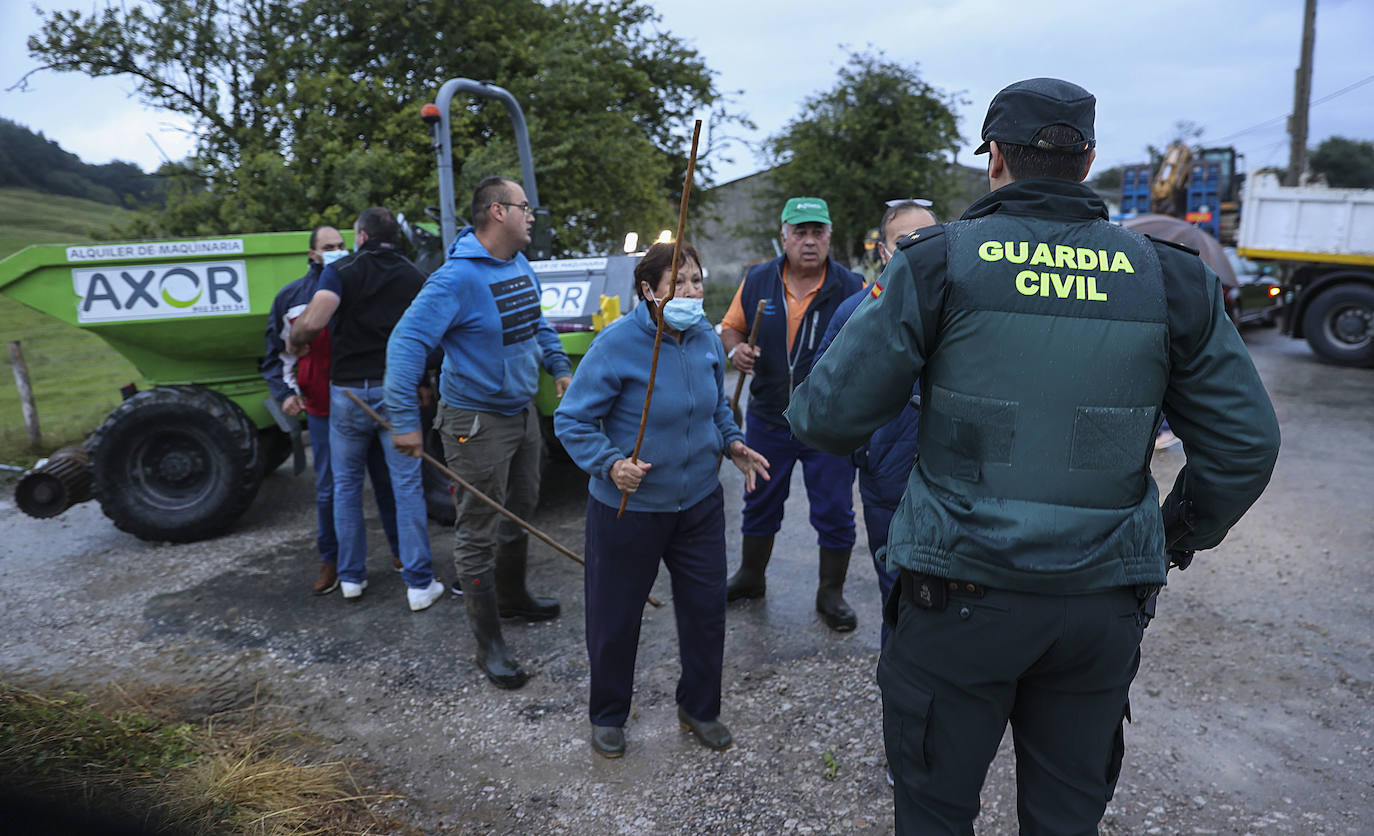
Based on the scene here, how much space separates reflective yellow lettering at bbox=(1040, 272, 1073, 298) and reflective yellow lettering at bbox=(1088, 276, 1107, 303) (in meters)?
0.04

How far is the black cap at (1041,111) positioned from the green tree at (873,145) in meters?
18.5

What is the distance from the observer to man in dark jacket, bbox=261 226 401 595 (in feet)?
15.5

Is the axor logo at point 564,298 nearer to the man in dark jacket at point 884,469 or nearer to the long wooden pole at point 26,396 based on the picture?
the man in dark jacket at point 884,469

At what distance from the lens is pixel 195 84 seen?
41.2 feet

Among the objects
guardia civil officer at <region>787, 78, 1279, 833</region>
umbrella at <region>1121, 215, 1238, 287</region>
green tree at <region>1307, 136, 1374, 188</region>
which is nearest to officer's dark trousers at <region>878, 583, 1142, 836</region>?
guardia civil officer at <region>787, 78, 1279, 833</region>

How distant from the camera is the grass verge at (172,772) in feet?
7.39

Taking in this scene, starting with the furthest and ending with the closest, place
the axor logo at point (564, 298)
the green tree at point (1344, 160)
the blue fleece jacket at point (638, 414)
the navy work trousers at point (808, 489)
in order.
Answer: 1. the green tree at point (1344, 160)
2. the axor logo at point (564, 298)
3. the navy work trousers at point (808, 489)
4. the blue fleece jacket at point (638, 414)

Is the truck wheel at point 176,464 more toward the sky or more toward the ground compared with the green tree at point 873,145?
more toward the ground

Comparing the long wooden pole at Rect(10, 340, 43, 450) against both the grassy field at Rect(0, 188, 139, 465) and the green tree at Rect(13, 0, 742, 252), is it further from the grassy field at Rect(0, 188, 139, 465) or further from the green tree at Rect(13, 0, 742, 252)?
the green tree at Rect(13, 0, 742, 252)

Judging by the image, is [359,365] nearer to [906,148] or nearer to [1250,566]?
[1250,566]

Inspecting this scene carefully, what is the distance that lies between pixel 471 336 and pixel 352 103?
391 inches

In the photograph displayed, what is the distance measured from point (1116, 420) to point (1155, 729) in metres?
2.10

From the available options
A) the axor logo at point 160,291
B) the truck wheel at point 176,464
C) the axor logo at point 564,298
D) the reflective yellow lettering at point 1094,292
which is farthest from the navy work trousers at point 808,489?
the axor logo at point 160,291

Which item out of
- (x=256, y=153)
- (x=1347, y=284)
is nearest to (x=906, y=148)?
(x=1347, y=284)
